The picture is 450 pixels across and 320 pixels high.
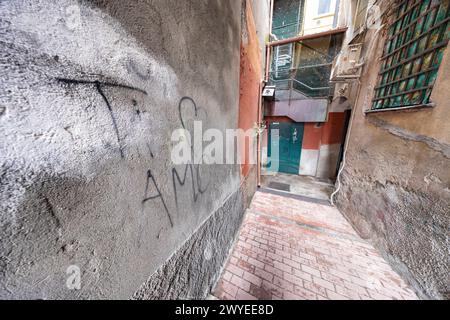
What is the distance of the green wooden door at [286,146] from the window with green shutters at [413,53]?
13.4 ft

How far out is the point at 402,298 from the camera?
1812 mm

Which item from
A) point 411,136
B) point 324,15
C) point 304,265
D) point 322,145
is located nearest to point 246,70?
point 411,136

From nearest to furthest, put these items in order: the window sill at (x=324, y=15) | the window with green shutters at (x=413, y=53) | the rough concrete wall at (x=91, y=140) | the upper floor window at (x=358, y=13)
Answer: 1. the rough concrete wall at (x=91, y=140)
2. the window with green shutters at (x=413, y=53)
3. the upper floor window at (x=358, y=13)
4. the window sill at (x=324, y=15)

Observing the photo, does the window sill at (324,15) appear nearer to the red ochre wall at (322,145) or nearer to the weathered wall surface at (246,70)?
the red ochre wall at (322,145)

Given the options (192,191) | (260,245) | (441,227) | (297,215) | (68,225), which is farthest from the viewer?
(297,215)

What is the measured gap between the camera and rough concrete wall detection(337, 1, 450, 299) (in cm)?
166

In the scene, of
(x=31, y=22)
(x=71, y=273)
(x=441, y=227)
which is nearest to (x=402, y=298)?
(x=441, y=227)

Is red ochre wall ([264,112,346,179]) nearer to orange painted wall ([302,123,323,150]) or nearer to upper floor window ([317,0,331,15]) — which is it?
orange painted wall ([302,123,323,150])

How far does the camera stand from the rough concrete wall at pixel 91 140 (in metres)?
0.46

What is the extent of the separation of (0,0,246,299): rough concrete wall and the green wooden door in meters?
6.47

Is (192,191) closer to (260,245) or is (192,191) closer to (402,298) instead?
(260,245)

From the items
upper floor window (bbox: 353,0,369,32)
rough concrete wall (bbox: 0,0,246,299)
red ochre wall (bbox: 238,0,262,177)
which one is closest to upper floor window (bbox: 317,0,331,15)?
upper floor window (bbox: 353,0,369,32)

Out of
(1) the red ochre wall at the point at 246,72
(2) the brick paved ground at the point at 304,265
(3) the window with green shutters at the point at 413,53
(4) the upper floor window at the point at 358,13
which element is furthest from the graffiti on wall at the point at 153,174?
(4) the upper floor window at the point at 358,13

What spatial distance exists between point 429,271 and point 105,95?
3524mm
